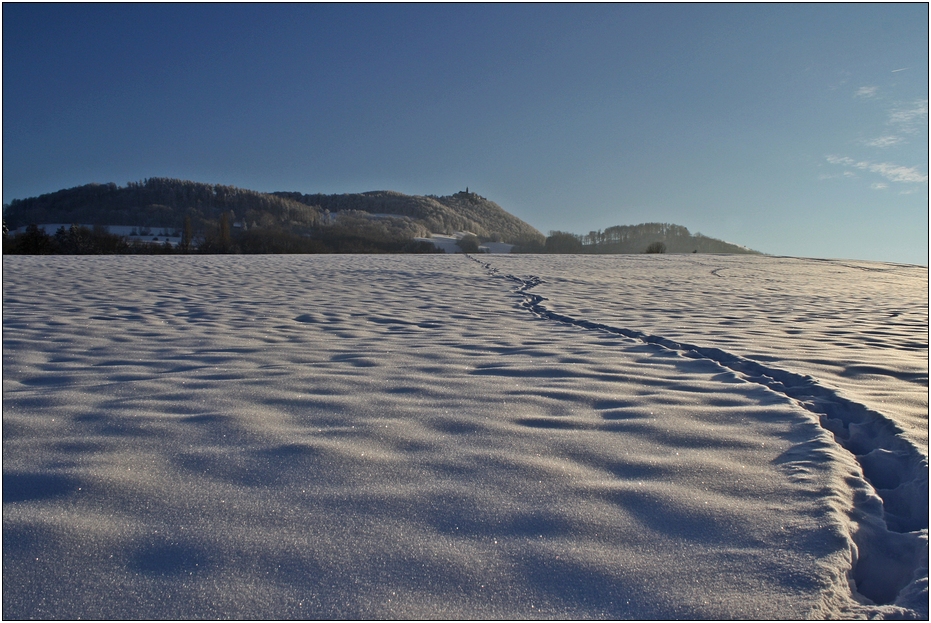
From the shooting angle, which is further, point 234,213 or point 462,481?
point 234,213

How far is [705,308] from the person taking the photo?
22.0 ft

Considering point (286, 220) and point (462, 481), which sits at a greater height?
point (286, 220)

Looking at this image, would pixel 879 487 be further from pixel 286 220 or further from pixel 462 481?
pixel 286 220

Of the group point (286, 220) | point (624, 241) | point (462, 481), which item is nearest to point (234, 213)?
point (286, 220)


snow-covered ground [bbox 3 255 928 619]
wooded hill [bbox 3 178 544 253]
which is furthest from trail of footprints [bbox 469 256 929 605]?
wooded hill [bbox 3 178 544 253]

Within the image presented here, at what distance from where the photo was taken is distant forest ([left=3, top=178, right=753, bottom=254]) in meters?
61.5

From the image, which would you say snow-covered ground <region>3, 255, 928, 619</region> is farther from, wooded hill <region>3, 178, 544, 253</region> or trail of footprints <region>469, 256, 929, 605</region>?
wooded hill <region>3, 178, 544, 253</region>

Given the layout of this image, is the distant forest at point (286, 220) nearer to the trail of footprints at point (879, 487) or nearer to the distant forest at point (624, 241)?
the distant forest at point (624, 241)

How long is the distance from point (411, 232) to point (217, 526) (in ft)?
317

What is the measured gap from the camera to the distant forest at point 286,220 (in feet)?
202

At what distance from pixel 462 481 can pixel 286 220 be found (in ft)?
338

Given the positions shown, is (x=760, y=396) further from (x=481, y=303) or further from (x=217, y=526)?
(x=481, y=303)

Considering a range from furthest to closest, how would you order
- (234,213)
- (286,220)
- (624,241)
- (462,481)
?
1. (234,213)
2. (286,220)
3. (624,241)
4. (462,481)

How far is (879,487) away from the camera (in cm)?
172
